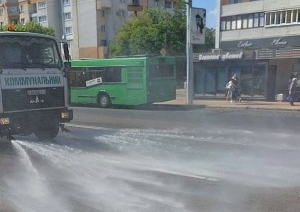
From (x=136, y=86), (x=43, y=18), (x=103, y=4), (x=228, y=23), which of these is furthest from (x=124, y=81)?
(x=43, y=18)

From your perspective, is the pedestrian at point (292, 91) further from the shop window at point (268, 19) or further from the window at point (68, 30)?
the window at point (68, 30)

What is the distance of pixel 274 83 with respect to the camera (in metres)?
25.3

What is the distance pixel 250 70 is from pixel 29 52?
18021 millimetres

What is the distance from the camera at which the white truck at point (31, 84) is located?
898 centimetres

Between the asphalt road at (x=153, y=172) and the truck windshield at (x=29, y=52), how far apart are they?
197 centimetres

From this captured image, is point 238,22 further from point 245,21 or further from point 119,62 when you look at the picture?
point 119,62

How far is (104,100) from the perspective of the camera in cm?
2367

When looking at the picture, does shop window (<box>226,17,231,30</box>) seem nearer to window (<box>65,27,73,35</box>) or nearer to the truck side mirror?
window (<box>65,27,73,35</box>)

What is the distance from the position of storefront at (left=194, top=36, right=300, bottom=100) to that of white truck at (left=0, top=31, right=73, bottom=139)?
16900 mm

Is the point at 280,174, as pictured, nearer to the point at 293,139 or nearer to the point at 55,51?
the point at 293,139

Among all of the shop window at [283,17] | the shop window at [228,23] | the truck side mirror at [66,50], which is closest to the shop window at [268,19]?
the shop window at [283,17]

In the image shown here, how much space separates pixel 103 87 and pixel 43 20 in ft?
182

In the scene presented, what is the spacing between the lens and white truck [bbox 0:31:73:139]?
8984 mm

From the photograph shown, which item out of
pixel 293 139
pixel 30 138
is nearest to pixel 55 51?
pixel 30 138
